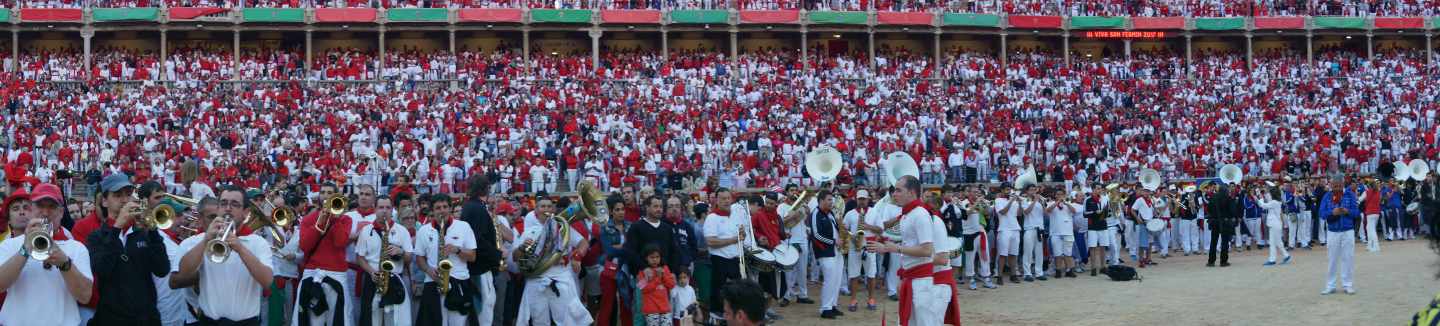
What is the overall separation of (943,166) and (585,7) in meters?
16.0

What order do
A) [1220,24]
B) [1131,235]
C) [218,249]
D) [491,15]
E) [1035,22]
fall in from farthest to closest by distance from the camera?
[1220,24] < [1035,22] < [491,15] < [1131,235] < [218,249]

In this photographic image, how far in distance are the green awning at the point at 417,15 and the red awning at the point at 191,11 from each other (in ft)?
16.6

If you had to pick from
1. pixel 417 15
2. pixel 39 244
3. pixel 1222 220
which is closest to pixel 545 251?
pixel 39 244

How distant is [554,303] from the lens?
10469 mm

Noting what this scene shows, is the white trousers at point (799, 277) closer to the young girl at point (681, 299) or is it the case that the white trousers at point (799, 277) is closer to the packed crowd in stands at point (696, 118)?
the young girl at point (681, 299)

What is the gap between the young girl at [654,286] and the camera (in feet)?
34.3

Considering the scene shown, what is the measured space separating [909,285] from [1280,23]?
4319cm

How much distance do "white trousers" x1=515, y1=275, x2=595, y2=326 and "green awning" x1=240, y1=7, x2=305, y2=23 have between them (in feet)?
108

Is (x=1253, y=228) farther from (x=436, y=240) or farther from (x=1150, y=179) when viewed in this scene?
(x=436, y=240)

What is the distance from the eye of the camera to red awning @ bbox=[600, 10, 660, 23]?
42.0 metres

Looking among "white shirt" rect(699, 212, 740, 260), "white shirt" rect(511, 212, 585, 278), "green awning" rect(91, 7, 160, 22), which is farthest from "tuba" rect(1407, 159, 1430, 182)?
"green awning" rect(91, 7, 160, 22)

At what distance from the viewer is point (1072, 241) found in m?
17.0

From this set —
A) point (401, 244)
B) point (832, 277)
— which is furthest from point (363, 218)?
point (832, 277)

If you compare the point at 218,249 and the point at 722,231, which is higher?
the point at 218,249
